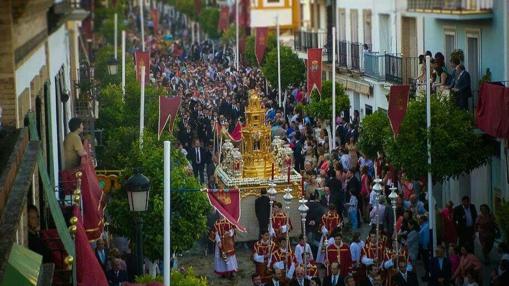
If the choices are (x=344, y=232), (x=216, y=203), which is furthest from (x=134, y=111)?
(x=216, y=203)

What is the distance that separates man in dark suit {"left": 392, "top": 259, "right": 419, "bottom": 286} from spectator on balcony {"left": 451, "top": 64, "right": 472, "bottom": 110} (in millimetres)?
8048

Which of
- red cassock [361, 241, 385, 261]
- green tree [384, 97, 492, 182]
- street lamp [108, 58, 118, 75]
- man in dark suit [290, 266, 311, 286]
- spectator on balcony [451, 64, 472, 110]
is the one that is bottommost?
man in dark suit [290, 266, 311, 286]

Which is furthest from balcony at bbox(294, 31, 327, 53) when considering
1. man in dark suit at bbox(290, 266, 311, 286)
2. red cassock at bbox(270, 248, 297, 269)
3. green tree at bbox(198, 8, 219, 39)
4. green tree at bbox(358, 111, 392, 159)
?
green tree at bbox(198, 8, 219, 39)

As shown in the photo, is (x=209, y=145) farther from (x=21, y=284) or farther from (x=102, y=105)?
(x=21, y=284)

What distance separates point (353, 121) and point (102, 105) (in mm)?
9438

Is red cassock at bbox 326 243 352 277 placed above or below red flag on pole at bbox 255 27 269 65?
below

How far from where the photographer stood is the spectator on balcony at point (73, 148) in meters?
21.2

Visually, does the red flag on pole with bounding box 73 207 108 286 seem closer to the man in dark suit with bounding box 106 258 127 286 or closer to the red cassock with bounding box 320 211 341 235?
the man in dark suit with bounding box 106 258 127 286

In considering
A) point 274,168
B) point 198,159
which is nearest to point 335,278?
point 274,168

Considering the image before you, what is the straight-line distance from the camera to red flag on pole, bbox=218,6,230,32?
7731 cm

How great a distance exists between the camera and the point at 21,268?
1100 cm

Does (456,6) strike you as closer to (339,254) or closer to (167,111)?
(167,111)

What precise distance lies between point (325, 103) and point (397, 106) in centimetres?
1175

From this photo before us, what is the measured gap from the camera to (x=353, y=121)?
136 feet
